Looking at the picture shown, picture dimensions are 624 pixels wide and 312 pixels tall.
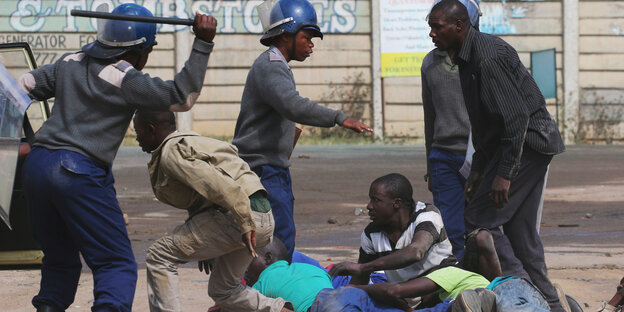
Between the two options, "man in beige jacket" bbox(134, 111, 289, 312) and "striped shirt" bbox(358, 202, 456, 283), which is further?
"striped shirt" bbox(358, 202, 456, 283)

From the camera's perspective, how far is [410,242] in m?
5.30

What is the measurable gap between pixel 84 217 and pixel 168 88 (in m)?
0.68

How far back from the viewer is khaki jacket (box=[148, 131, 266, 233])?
182 inches

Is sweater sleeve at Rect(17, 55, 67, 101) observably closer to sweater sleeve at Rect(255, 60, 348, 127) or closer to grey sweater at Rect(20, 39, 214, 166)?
grey sweater at Rect(20, 39, 214, 166)

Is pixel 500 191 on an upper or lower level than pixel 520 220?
upper

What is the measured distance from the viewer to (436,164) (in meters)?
6.54

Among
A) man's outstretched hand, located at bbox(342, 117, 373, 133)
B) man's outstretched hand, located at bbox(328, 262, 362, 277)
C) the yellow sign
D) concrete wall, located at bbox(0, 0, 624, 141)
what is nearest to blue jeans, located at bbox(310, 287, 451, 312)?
man's outstretched hand, located at bbox(328, 262, 362, 277)

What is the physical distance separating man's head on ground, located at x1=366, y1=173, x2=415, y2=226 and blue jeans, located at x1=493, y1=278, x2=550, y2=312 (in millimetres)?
742

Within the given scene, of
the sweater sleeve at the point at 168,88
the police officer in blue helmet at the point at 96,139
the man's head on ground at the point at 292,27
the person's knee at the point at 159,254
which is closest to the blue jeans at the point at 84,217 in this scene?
the police officer in blue helmet at the point at 96,139

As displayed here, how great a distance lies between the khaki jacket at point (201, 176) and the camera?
4613 millimetres

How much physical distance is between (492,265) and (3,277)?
3.37 m

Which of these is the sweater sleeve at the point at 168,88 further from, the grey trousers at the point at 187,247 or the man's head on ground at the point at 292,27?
the man's head on ground at the point at 292,27

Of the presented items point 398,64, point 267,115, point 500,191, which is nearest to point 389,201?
point 500,191

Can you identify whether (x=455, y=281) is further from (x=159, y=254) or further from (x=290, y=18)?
(x=290, y=18)
